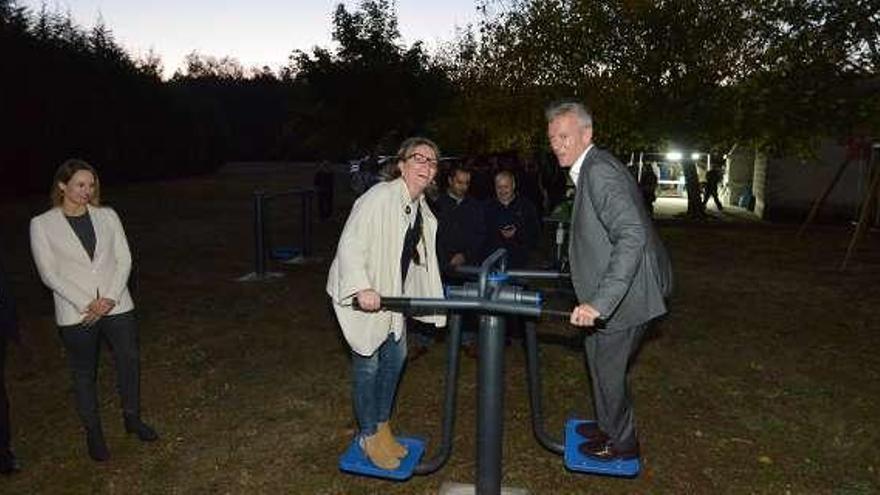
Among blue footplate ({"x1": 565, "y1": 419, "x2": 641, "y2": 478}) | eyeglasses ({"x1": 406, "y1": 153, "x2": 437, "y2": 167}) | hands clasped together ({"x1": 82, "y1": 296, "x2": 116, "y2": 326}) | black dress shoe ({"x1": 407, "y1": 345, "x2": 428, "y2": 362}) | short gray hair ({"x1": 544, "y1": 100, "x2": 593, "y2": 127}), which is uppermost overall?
short gray hair ({"x1": 544, "y1": 100, "x2": 593, "y2": 127})

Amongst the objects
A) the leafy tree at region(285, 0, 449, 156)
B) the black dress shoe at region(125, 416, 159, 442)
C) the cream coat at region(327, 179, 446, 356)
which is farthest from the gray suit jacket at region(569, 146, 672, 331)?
the leafy tree at region(285, 0, 449, 156)

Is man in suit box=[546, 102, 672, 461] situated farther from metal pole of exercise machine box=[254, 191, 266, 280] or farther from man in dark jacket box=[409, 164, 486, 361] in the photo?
metal pole of exercise machine box=[254, 191, 266, 280]

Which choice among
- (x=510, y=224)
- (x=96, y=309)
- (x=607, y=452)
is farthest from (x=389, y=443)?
(x=510, y=224)

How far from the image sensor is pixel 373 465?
4109 millimetres

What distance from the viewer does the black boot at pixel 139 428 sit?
5160 mm

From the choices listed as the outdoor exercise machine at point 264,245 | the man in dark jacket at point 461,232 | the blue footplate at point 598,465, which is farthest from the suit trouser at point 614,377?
the outdoor exercise machine at point 264,245

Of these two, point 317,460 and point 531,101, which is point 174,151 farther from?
point 317,460

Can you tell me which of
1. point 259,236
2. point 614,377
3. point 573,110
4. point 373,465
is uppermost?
point 573,110

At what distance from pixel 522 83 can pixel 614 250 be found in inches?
738

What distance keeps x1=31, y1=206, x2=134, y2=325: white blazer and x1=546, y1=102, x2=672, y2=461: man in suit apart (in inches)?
122

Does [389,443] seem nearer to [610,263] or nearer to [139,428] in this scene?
[610,263]

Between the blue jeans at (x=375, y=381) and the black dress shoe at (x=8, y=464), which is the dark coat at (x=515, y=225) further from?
the black dress shoe at (x=8, y=464)

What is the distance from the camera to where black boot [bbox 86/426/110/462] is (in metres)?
4.82

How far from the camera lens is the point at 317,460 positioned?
4.95 metres
